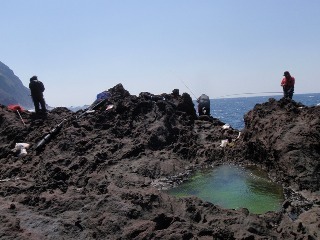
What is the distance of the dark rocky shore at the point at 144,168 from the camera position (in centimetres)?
590

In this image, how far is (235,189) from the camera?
1130 centimetres

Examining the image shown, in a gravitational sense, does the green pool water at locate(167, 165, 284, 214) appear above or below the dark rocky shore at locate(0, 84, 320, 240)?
below

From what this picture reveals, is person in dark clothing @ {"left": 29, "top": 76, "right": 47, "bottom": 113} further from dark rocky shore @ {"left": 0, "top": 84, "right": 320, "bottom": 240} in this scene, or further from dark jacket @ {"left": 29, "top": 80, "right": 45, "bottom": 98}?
dark rocky shore @ {"left": 0, "top": 84, "right": 320, "bottom": 240}

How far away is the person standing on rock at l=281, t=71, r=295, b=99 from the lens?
53.9 ft

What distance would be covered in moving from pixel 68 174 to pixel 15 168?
201 centimetres

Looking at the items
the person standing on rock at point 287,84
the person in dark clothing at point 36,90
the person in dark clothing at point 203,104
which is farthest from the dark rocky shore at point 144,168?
the person in dark clothing at point 203,104

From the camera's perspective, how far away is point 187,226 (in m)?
5.83

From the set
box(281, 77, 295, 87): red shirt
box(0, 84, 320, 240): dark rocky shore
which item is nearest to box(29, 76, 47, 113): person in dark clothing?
box(0, 84, 320, 240): dark rocky shore

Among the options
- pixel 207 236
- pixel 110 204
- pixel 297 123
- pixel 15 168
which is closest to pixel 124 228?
pixel 110 204

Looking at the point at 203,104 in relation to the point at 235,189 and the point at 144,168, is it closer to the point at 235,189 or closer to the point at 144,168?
the point at 144,168

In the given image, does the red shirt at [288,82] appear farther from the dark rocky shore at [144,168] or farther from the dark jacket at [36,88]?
the dark jacket at [36,88]

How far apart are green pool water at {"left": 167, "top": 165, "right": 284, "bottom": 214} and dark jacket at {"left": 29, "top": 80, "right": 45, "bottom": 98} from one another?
842cm

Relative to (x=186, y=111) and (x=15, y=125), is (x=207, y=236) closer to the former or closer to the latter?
(x=15, y=125)

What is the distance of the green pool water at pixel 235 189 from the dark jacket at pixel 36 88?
8.42 meters
